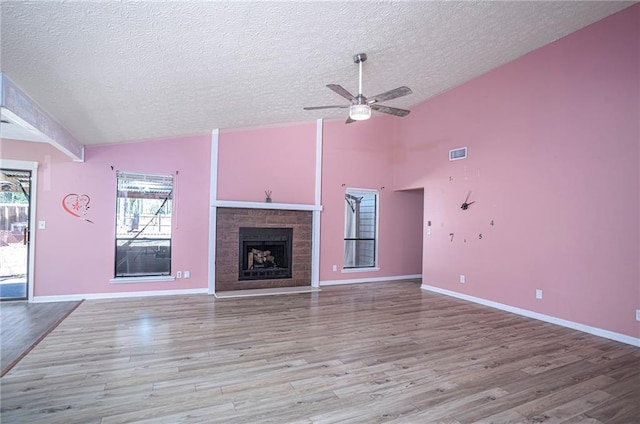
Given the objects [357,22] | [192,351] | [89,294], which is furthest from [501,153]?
[89,294]

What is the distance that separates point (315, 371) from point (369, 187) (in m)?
5.07

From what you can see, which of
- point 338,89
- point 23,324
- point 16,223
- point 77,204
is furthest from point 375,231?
point 16,223

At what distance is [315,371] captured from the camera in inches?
113

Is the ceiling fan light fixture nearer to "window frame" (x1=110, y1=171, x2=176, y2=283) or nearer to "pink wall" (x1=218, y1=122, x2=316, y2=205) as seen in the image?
"pink wall" (x1=218, y1=122, x2=316, y2=205)

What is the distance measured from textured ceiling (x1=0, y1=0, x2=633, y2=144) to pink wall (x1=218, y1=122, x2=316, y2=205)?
2.68 ft

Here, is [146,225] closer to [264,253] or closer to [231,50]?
[264,253]

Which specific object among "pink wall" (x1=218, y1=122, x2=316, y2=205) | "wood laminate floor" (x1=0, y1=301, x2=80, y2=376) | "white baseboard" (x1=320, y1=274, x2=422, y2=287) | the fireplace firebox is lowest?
"white baseboard" (x1=320, y1=274, x2=422, y2=287)

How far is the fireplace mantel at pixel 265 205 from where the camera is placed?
5.96m

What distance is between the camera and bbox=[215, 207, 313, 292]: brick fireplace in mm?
6031

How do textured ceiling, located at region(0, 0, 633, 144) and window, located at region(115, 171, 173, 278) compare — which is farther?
window, located at region(115, 171, 173, 278)

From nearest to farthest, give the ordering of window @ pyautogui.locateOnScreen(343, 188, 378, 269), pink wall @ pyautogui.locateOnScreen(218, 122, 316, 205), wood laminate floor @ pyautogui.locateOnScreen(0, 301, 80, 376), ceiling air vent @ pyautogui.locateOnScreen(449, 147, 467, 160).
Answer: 1. wood laminate floor @ pyautogui.locateOnScreen(0, 301, 80, 376)
2. ceiling air vent @ pyautogui.locateOnScreen(449, 147, 467, 160)
3. pink wall @ pyautogui.locateOnScreen(218, 122, 316, 205)
4. window @ pyautogui.locateOnScreen(343, 188, 378, 269)

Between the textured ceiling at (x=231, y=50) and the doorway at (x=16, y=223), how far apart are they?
1.20 meters

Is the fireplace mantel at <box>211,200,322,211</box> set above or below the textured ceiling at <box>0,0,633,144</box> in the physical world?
below

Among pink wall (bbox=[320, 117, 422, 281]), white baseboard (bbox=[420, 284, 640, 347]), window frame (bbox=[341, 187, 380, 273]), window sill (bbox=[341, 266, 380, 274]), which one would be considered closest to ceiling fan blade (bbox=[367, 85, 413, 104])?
Answer: pink wall (bbox=[320, 117, 422, 281])
